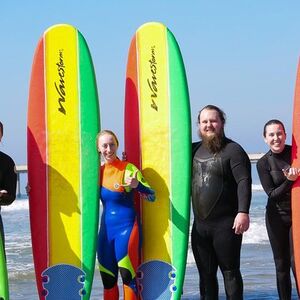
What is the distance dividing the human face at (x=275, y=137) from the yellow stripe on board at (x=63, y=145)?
4.63ft

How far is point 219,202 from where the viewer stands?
427 cm

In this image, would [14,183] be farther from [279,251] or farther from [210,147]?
[279,251]

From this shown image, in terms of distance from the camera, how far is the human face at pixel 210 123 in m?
4.28

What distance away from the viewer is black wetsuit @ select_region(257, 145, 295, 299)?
451cm

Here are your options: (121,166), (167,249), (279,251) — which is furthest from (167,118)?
(279,251)

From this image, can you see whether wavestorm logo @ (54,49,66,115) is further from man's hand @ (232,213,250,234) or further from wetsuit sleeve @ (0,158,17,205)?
man's hand @ (232,213,250,234)

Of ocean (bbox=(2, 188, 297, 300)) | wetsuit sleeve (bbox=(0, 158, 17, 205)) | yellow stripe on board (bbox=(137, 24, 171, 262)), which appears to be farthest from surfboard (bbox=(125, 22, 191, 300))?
ocean (bbox=(2, 188, 297, 300))

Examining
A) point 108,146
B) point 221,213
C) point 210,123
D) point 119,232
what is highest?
point 210,123

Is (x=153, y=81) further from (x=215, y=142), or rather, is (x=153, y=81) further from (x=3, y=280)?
(x=3, y=280)

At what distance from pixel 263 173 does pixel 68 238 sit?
1.53 meters

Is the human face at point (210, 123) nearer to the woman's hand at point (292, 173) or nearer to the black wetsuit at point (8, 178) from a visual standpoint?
the woman's hand at point (292, 173)

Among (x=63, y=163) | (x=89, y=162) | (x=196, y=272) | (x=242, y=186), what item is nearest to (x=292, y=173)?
(x=242, y=186)

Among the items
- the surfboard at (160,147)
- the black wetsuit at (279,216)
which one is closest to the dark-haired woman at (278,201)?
the black wetsuit at (279,216)

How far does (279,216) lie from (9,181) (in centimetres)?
191
